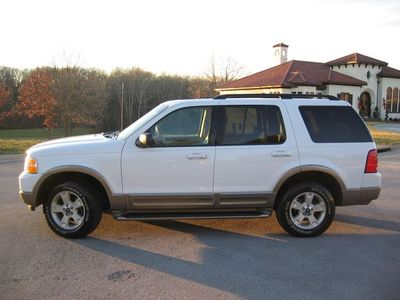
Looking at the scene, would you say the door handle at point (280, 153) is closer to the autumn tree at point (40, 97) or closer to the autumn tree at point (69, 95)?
the autumn tree at point (40, 97)

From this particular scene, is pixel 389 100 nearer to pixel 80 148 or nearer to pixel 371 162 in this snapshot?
pixel 371 162

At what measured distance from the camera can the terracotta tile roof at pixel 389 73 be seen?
43200 millimetres

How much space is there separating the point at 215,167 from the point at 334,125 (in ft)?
5.97

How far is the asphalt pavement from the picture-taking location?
4.02m

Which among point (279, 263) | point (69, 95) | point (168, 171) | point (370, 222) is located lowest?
point (279, 263)

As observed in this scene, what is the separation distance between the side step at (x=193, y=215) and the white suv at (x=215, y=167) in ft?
0.05

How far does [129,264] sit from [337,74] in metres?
39.7

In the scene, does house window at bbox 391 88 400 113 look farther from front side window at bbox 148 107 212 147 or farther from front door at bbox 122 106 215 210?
front door at bbox 122 106 215 210

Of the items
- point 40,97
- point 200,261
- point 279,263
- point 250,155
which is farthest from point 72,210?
point 40,97

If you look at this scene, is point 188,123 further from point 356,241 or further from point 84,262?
point 356,241

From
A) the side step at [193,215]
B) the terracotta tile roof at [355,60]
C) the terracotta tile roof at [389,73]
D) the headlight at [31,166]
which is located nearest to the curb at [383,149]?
the side step at [193,215]

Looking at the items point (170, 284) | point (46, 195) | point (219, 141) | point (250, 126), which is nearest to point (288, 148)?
point (250, 126)

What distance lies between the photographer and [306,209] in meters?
5.73

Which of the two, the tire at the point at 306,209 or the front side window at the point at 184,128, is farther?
the tire at the point at 306,209
